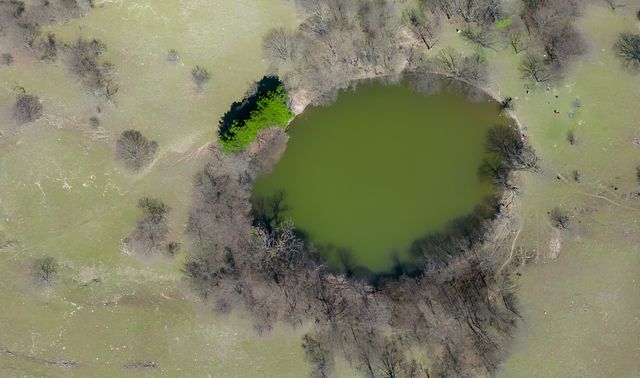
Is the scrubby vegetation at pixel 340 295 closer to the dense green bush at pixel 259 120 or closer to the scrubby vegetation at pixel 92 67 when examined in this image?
the dense green bush at pixel 259 120

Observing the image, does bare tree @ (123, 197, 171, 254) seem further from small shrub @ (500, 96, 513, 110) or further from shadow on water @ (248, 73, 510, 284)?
small shrub @ (500, 96, 513, 110)

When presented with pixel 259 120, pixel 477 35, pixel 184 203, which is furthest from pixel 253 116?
pixel 477 35

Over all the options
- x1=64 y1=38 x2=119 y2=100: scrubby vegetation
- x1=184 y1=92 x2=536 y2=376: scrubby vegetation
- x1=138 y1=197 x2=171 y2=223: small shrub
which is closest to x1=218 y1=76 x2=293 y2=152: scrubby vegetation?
x1=184 y1=92 x2=536 y2=376: scrubby vegetation

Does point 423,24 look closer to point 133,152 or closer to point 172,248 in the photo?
point 133,152

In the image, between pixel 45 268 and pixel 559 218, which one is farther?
pixel 559 218

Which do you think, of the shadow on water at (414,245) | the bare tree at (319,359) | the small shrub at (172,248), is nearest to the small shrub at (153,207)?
the small shrub at (172,248)
